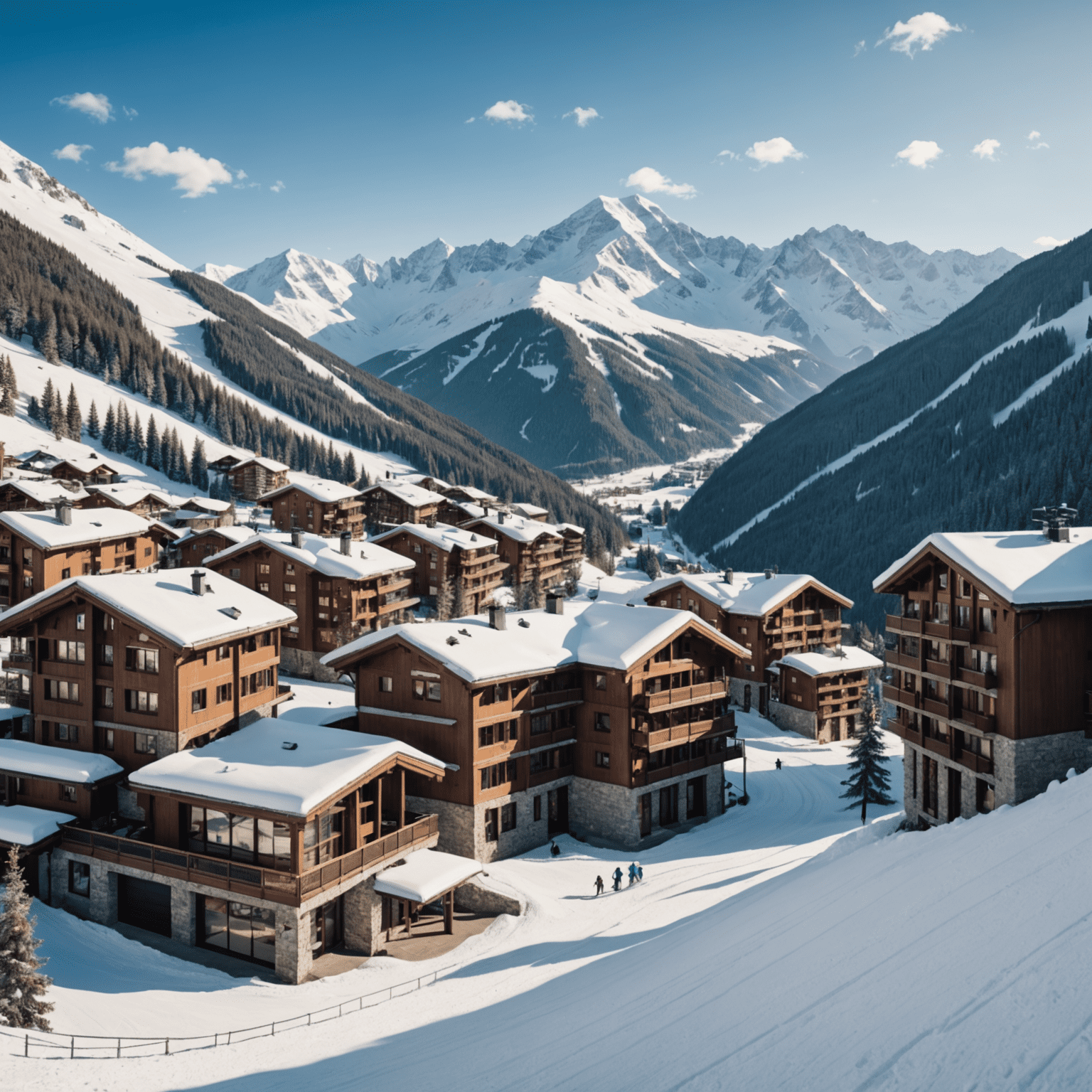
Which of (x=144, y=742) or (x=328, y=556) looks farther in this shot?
(x=328, y=556)

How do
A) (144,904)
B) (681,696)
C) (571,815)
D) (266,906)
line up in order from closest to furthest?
(266,906) < (144,904) < (571,815) < (681,696)

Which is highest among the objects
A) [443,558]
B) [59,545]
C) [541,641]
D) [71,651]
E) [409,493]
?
[409,493]

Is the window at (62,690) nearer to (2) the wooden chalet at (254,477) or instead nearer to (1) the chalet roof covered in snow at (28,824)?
(1) the chalet roof covered in snow at (28,824)

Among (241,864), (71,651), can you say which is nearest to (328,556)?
(71,651)

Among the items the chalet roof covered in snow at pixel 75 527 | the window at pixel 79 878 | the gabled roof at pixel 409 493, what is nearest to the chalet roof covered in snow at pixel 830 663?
the window at pixel 79 878

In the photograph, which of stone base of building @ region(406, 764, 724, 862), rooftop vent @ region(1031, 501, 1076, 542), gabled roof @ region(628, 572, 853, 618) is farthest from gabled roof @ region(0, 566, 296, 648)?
gabled roof @ region(628, 572, 853, 618)

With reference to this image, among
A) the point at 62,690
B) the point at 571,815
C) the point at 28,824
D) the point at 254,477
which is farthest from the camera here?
the point at 254,477

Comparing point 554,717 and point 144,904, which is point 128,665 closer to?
point 144,904

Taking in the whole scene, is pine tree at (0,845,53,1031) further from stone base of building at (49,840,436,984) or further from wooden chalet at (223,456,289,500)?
wooden chalet at (223,456,289,500)
